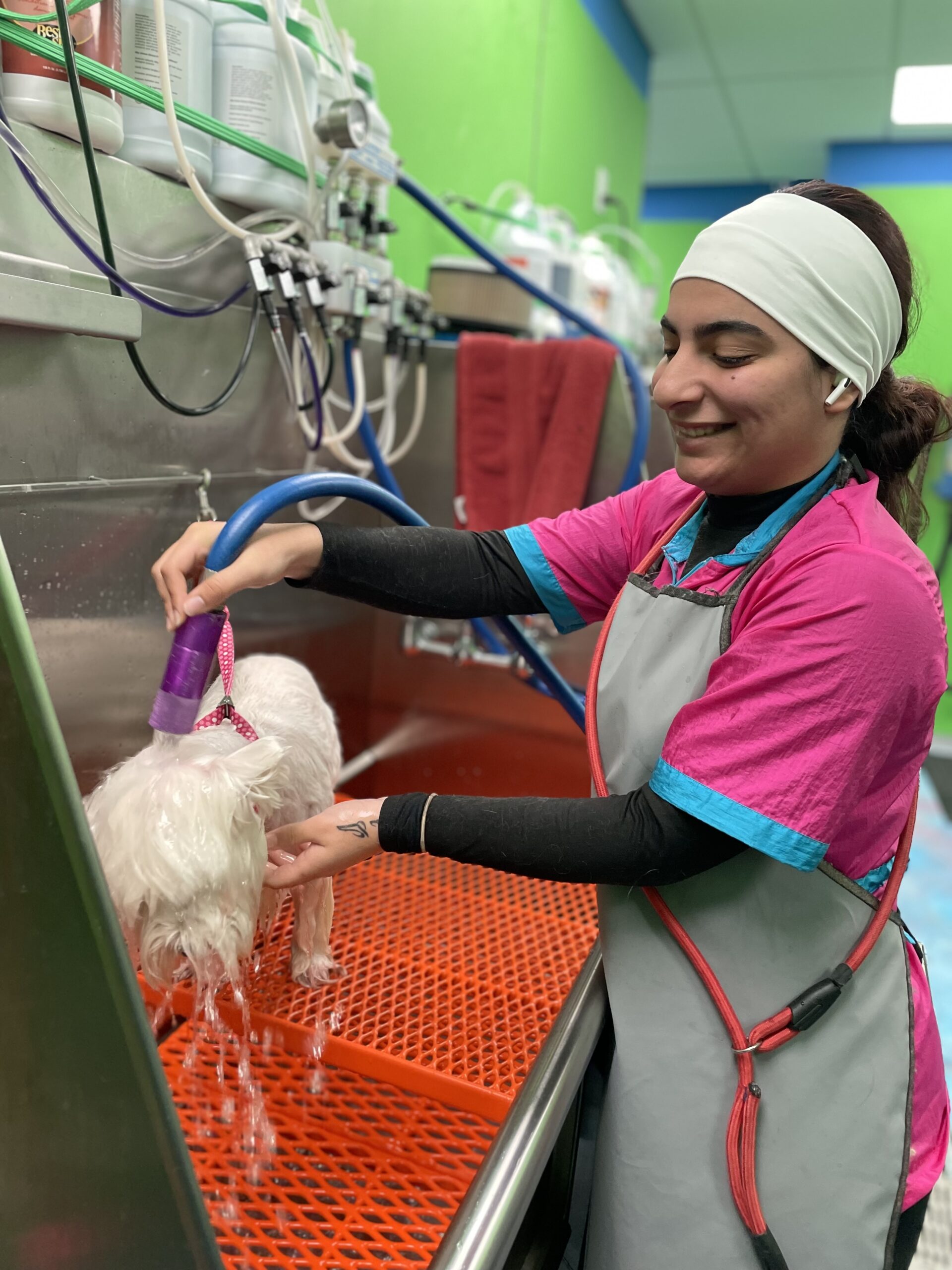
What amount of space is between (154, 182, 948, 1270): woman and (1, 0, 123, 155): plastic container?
0.48m

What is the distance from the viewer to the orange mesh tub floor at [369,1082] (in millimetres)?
896

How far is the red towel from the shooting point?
1.87 m

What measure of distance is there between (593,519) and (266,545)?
423 millimetres

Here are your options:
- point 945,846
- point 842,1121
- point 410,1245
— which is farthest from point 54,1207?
point 945,846

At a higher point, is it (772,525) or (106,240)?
(106,240)

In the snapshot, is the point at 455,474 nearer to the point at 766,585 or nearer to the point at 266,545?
the point at 266,545

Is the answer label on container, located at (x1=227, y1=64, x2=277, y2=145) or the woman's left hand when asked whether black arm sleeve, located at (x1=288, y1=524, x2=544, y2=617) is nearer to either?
the woman's left hand

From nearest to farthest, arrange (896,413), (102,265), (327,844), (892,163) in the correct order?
(327,844) < (896,413) < (102,265) < (892,163)

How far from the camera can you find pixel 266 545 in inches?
36.8

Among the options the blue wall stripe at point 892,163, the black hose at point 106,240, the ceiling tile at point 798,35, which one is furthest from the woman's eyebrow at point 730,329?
the blue wall stripe at point 892,163

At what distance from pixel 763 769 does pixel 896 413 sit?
1.43ft

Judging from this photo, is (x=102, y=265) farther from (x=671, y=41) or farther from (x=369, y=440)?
(x=671, y=41)

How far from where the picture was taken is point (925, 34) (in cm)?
391

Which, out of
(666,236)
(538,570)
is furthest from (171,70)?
(666,236)
